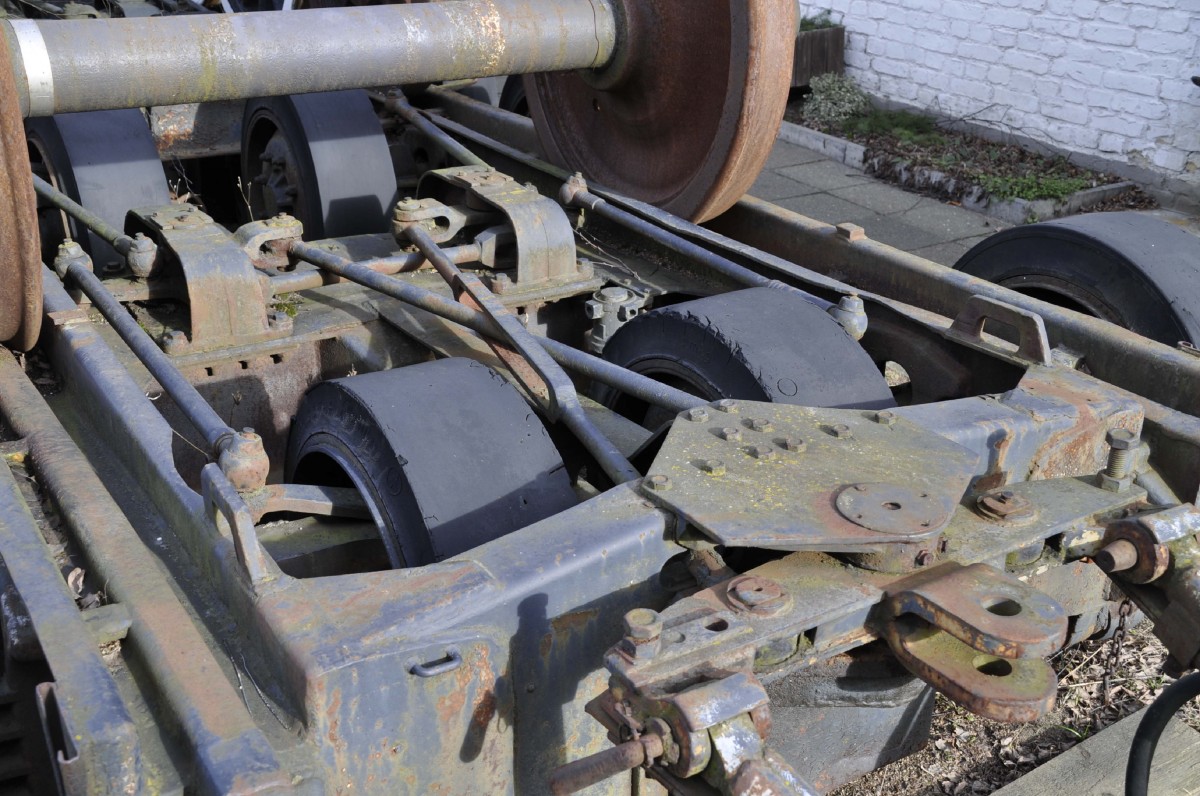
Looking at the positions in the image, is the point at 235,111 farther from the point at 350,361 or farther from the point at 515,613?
the point at 515,613

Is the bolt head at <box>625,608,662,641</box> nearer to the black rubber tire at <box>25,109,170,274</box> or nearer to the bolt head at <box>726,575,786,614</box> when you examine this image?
the bolt head at <box>726,575,786,614</box>

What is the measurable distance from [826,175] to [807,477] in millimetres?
6142

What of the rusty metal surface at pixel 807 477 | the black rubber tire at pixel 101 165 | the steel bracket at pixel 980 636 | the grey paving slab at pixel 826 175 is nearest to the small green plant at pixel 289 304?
the black rubber tire at pixel 101 165

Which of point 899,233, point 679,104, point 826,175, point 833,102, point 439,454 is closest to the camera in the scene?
point 439,454

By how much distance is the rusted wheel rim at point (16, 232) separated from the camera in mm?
2406

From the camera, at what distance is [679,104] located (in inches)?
160

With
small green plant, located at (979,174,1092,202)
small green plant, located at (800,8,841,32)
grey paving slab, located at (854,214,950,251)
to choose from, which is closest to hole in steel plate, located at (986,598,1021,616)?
grey paving slab, located at (854,214,950,251)

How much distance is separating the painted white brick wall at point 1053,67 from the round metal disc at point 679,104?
420cm

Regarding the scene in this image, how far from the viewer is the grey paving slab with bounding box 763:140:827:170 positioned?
815cm

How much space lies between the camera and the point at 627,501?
6.66ft

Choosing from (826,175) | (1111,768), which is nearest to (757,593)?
(1111,768)

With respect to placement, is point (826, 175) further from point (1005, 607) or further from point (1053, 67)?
point (1005, 607)

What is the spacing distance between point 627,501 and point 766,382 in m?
0.76

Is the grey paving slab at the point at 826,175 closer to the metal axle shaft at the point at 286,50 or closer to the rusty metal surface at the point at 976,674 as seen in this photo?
the metal axle shaft at the point at 286,50
